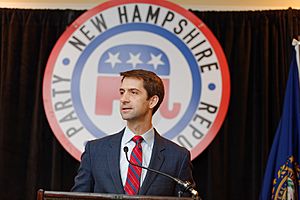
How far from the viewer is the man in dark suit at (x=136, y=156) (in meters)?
1.98

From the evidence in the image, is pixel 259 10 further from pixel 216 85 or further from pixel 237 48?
pixel 216 85

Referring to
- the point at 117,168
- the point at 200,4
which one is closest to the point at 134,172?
the point at 117,168

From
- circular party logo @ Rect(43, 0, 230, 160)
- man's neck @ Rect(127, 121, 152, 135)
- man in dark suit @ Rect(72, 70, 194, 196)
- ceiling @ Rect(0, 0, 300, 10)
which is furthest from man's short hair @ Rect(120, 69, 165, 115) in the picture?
ceiling @ Rect(0, 0, 300, 10)

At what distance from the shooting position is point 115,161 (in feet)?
6.63

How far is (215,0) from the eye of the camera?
343 cm

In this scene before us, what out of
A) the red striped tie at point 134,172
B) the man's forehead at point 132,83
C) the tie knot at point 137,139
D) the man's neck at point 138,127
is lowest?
the red striped tie at point 134,172

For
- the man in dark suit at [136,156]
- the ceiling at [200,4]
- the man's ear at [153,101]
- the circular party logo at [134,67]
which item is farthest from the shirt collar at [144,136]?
the ceiling at [200,4]

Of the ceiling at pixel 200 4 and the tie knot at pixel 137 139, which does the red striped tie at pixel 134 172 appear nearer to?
the tie knot at pixel 137 139

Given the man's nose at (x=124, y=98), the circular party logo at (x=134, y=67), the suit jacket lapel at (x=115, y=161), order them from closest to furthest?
the suit jacket lapel at (x=115, y=161)
the man's nose at (x=124, y=98)
the circular party logo at (x=134, y=67)

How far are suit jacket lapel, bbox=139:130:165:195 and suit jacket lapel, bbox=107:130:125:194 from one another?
0.09 meters

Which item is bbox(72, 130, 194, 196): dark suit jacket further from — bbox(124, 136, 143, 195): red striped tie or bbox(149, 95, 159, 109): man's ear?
bbox(149, 95, 159, 109): man's ear

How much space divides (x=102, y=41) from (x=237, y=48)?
0.89m

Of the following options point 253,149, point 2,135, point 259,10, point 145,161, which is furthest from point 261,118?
point 2,135

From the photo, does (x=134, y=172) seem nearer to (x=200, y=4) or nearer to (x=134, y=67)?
(x=134, y=67)
